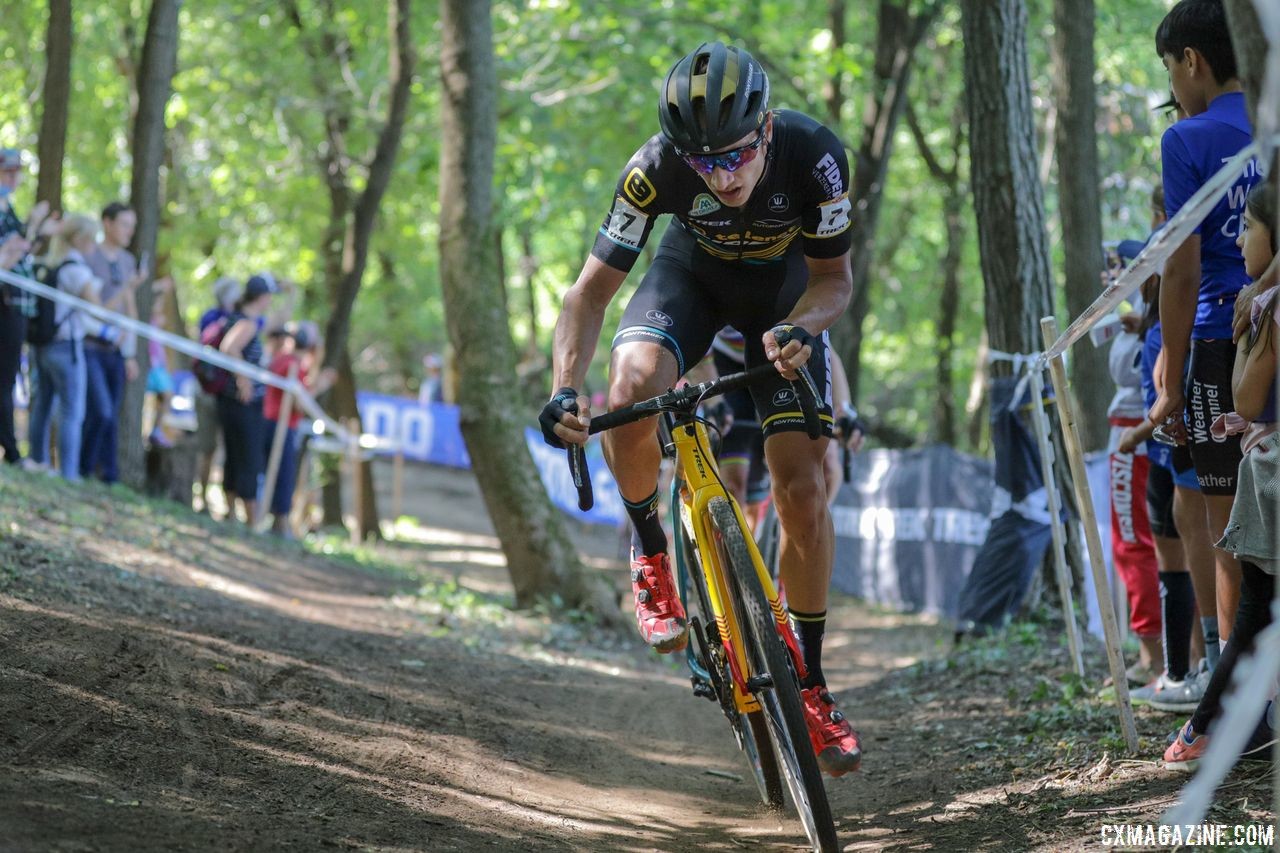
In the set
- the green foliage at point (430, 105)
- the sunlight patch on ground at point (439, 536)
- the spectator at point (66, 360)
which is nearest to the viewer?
the spectator at point (66, 360)

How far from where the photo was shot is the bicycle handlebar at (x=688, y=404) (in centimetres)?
436

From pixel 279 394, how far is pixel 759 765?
10504 millimetres

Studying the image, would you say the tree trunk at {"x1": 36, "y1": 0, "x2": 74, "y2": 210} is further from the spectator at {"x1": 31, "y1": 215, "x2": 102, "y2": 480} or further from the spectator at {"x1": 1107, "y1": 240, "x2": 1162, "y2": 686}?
the spectator at {"x1": 1107, "y1": 240, "x2": 1162, "y2": 686}

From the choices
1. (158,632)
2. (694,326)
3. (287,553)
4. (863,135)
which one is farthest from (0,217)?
(863,135)

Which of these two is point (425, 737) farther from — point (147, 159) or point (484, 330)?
point (147, 159)

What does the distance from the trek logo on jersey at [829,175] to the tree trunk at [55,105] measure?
1069cm

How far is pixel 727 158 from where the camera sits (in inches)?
177

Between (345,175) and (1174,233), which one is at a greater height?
(345,175)

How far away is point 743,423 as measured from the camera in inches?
312

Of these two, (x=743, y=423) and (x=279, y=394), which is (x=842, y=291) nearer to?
(x=743, y=423)

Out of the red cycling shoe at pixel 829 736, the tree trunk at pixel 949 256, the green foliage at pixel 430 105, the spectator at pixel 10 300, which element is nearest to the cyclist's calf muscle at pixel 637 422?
the red cycling shoe at pixel 829 736

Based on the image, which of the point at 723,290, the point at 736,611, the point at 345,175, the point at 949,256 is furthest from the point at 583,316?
the point at 949,256

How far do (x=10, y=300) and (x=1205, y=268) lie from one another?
8.39 m

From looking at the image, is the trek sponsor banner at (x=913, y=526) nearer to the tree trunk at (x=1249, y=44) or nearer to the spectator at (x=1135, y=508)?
the spectator at (x=1135, y=508)
